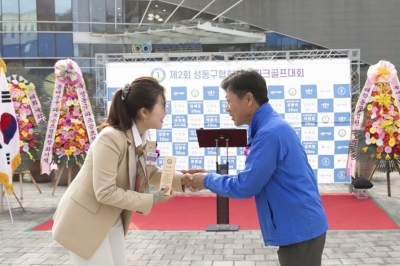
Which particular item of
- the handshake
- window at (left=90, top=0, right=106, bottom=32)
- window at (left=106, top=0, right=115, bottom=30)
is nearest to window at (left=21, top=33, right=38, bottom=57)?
window at (left=90, top=0, right=106, bottom=32)

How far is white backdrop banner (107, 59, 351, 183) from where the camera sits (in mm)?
7762

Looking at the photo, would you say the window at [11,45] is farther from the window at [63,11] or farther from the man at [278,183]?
the man at [278,183]

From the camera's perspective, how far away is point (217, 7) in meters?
26.1

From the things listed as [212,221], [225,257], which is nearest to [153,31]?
[212,221]

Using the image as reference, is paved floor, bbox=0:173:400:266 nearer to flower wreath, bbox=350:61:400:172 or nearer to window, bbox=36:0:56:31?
flower wreath, bbox=350:61:400:172

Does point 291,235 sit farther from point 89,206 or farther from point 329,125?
point 329,125

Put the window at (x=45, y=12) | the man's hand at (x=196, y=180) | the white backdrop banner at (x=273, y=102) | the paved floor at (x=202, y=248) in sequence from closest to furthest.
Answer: the man's hand at (x=196, y=180) < the paved floor at (x=202, y=248) < the white backdrop banner at (x=273, y=102) < the window at (x=45, y=12)

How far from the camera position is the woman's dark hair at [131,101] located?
215 cm

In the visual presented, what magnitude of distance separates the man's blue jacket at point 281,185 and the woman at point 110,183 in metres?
0.50

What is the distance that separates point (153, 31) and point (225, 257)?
68.7 ft

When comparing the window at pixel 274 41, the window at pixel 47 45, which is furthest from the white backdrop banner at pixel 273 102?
the window at pixel 274 41

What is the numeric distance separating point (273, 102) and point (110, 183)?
19.9 ft

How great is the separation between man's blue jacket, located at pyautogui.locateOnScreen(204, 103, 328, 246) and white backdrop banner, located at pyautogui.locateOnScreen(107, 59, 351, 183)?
18.8 ft

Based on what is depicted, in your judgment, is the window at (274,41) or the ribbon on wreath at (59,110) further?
the window at (274,41)
